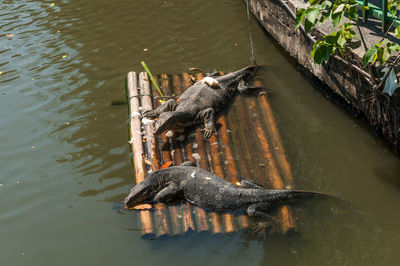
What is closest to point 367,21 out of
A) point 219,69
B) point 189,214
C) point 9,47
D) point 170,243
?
point 219,69

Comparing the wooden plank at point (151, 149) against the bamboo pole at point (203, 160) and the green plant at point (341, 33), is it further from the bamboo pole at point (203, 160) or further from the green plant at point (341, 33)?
the green plant at point (341, 33)

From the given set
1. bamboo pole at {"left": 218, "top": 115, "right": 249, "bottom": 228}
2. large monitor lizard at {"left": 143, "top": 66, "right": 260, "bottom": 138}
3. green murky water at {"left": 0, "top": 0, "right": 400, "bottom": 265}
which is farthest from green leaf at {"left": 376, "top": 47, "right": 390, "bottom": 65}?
large monitor lizard at {"left": 143, "top": 66, "right": 260, "bottom": 138}

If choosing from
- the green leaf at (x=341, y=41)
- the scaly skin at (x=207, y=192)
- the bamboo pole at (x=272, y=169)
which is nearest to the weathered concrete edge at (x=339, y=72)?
the green leaf at (x=341, y=41)

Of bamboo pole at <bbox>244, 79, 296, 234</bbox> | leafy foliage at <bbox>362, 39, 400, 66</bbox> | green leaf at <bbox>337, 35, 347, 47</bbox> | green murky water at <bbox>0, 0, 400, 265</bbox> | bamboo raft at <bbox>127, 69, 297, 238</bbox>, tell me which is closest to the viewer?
green murky water at <bbox>0, 0, 400, 265</bbox>

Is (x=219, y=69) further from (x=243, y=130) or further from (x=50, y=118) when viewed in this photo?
(x=50, y=118)

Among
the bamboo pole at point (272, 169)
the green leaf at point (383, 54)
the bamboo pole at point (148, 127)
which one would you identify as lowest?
the bamboo pole at point (272, 169)

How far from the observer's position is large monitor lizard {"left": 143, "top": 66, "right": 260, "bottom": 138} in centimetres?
661

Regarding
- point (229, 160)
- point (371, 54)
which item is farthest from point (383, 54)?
point (229, 160)

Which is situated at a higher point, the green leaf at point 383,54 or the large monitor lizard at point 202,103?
the green leaf at point 383,54

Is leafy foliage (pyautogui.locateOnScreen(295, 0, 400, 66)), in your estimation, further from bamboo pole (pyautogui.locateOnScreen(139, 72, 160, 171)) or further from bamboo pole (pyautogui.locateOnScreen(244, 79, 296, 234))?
bamboo pole (pyautogui.locateOnScreen(139, 72, 160, 171))

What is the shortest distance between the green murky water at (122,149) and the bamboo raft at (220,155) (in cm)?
17

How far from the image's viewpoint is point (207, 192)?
5.48 meters

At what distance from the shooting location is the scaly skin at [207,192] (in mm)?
5344

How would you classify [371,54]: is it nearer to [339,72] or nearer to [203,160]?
[339,72]
